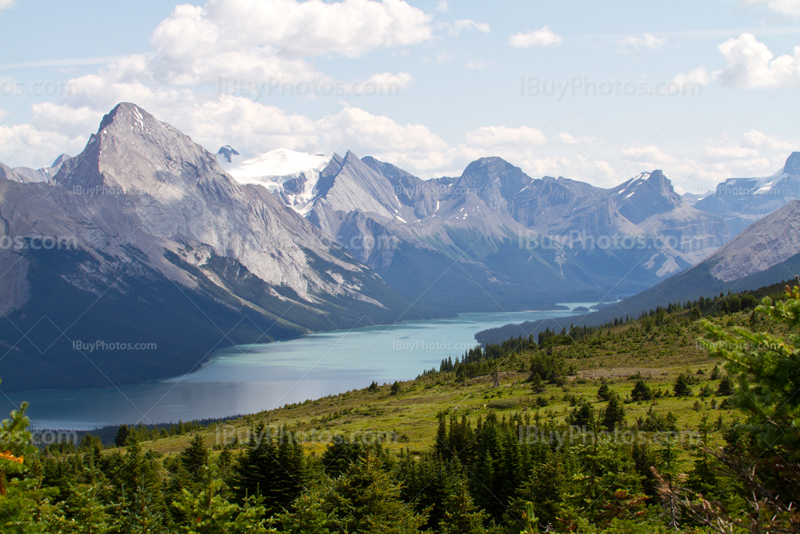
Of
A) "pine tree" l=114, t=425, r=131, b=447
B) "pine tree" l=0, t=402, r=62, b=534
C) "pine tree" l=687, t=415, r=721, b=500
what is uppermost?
"pine tree" l=0, t=402, r=62, b=534

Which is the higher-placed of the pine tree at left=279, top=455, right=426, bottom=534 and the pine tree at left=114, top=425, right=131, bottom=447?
the pine tree at left=279, top=455, right=426, bottom=534

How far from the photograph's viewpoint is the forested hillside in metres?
10.9

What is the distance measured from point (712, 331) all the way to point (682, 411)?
175 feet

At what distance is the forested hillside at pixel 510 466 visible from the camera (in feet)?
35.6

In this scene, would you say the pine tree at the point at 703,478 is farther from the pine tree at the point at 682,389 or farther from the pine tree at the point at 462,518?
the pine tree at the point at 682,389

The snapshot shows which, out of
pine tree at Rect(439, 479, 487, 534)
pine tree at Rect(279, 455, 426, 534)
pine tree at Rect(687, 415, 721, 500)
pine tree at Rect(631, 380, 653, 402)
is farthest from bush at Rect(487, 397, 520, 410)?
pine tree at Rect(279, 455, 426, 534)

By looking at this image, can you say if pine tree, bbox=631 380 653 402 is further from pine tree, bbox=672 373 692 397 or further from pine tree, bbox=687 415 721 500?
pine tree, bbox=687 415 721 500

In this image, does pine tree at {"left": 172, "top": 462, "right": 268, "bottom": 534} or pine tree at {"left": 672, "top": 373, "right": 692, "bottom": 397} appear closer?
pine tree at {"left": 172, "top": 462, "right": 268, "bottom": 534}

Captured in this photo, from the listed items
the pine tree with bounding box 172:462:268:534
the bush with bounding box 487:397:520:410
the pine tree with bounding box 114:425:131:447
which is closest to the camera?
the pine tree with bounding box 172:462:268:534

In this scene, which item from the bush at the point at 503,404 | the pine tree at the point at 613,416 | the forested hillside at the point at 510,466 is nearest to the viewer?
the forested hillside at the point at 510,466

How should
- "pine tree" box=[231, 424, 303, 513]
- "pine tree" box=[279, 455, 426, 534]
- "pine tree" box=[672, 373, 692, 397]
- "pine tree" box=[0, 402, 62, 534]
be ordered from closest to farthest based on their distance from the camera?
1. "pine tree" box=[0, 402, 62, 534]
2. "pine tree" box=[279, 455, 426, 534]
3. "pine tree" box=[231, 424, 303, 513]
4. "pine tree" box=[672, 373, 692, 397]

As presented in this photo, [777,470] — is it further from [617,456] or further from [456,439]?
[456,439]

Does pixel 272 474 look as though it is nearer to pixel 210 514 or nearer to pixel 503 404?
pixel 210 514

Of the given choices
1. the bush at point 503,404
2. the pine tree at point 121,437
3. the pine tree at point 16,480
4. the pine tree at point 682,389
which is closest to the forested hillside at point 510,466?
the pine tree at point 16,480
